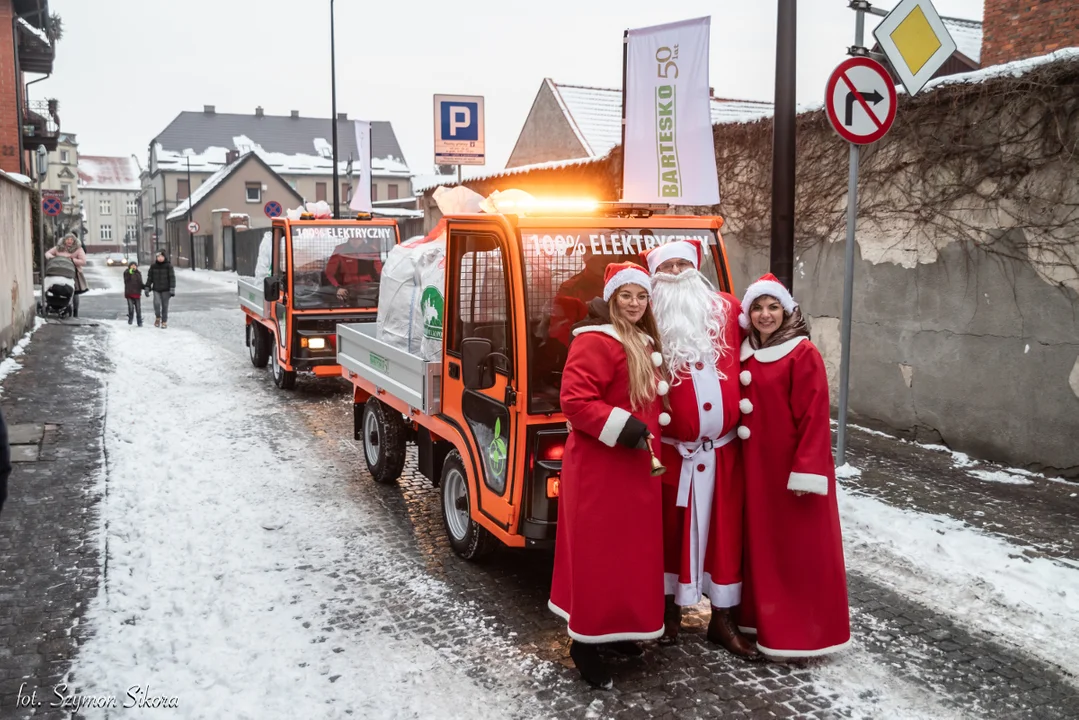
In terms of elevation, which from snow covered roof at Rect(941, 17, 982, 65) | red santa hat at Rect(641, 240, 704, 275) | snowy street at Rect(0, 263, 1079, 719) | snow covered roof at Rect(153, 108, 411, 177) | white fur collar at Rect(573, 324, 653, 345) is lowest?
snowy street at Rect(0, 263, 1079, 719)

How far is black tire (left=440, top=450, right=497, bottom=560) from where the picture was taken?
5395 millimetres

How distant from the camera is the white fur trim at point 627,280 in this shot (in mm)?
3869

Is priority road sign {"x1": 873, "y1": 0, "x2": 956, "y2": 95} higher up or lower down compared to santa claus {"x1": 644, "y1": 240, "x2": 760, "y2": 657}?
higher up

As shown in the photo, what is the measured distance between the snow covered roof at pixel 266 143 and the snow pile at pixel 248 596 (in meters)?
73.3

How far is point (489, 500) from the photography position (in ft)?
16.5

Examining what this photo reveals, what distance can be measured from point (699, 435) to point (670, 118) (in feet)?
12.9

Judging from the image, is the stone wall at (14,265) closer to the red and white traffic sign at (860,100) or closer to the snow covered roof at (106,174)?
the red and white traffic sign at (860,100)

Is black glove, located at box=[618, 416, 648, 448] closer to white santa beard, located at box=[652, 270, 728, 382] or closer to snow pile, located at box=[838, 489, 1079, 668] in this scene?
white santa beard, located at box=[652, 270, 728, 382]

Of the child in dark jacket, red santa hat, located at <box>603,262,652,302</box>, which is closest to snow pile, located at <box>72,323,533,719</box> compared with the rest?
red santa hat, located at <box>603,262,652,302</box>

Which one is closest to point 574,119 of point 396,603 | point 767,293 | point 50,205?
point 50,205

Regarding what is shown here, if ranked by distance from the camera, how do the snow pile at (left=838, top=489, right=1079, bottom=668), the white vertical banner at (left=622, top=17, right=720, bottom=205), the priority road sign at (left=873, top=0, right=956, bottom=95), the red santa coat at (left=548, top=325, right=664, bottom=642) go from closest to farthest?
the red santa coat at (left=548, top=325, right=664, bottom=642) < the snow pile at (left=838, top=489, right=1079, bottom=668) < the priority road sign at (left=873, top=0, right=956, bottom=95) < the white vertical banner at (left=622, top=17, right=720, bottom=205)

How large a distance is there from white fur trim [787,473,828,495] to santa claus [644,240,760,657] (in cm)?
29

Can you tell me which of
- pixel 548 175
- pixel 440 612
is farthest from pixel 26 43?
pixel 440 612

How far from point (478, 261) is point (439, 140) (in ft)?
42.6
